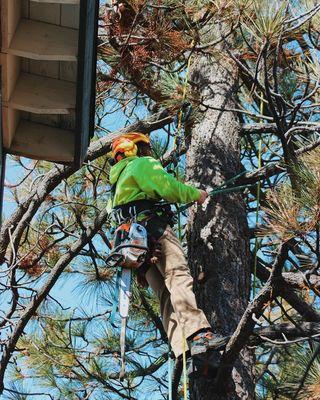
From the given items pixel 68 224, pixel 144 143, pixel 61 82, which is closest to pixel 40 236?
pixel 68 224

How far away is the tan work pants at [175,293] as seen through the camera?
3406 mm

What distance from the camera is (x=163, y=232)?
12.2ft

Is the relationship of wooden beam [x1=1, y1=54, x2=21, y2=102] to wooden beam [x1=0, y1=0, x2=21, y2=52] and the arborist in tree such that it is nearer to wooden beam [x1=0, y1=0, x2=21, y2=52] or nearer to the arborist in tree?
wooden beam [x1=0, y1=0, x2=21, y2=52]

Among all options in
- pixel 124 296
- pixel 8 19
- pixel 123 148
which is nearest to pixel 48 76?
pixel 8 19

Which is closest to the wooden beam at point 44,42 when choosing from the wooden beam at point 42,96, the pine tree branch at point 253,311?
the wooden beam at point 42,96

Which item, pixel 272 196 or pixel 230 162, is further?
pixel 230 162

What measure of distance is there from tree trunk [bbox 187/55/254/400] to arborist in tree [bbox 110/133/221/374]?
0.23 meters

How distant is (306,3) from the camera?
12.9 ft

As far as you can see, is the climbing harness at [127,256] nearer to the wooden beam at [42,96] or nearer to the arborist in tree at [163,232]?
the arborist in tree at [163,232]

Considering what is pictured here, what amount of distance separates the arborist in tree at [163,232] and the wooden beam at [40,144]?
385 millimetres

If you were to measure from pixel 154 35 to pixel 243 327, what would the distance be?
69.5 inches

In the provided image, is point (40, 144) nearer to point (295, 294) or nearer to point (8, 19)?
point (8, 19)

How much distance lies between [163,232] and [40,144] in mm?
657

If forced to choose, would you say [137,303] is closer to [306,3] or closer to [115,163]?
[115,163]
